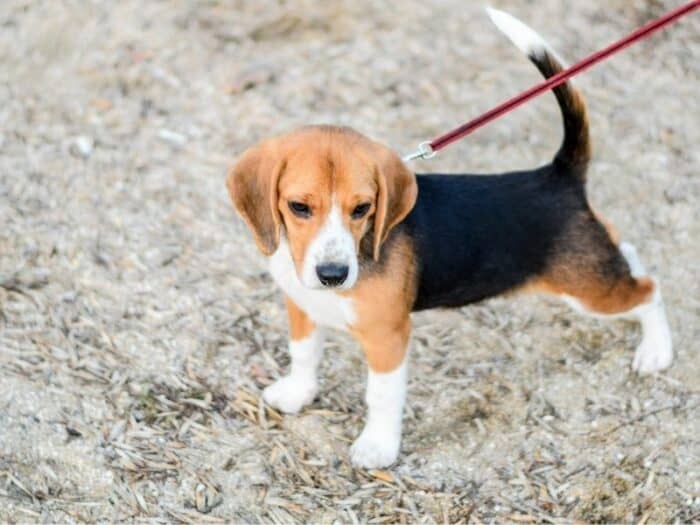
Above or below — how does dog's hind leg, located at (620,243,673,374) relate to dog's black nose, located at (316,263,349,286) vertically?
below

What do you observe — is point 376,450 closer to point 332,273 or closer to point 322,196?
point 332,273

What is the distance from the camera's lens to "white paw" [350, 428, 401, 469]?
504cm

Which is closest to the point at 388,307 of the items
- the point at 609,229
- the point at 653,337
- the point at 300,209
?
the point at 300,209

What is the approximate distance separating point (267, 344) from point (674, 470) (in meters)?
2.25

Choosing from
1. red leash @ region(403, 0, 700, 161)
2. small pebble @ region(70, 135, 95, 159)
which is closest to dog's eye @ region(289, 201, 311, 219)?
red leash @ region(403, 0, 700, 161)

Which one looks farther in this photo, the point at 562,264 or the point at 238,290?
the point at 238,290

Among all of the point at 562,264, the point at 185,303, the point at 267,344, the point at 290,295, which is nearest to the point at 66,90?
the point at 185,303

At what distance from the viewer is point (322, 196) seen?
409cm

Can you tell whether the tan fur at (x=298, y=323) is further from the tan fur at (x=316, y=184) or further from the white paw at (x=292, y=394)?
the tan fur at (x=316, y=184)

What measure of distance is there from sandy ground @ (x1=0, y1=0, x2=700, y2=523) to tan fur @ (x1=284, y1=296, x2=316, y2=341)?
1.58 feet

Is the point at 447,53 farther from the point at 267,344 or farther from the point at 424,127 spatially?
the point at 267,344

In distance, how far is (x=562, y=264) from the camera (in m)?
5.01

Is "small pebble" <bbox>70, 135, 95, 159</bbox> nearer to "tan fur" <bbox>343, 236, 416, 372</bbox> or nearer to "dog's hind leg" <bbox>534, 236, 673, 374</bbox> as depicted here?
"tan fur" <bbox>343, 236, 416, 372</bbox>

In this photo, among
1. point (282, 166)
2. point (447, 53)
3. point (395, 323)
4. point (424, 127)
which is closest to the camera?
point (282, 166)
